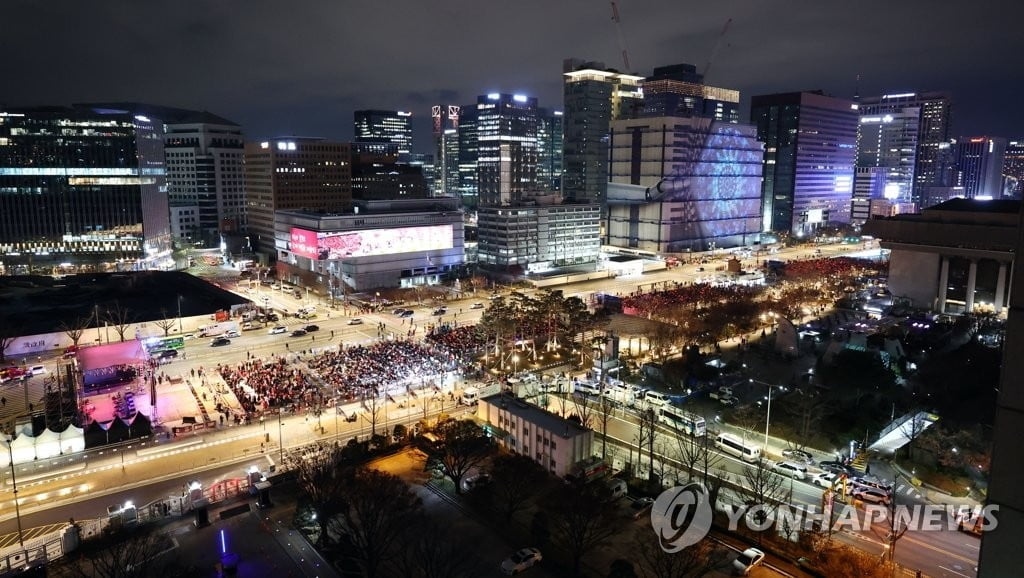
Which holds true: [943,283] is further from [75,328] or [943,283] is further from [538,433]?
[75,328]

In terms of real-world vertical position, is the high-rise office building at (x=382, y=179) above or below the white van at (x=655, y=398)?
above

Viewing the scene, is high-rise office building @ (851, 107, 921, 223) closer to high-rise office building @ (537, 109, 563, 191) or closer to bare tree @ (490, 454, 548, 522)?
high-rise office building @ (537, 109, 563, 191)

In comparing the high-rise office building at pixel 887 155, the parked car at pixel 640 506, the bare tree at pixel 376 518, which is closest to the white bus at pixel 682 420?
the parked car at pixel 640 506

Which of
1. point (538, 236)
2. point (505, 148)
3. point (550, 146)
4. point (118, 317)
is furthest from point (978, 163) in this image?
point (118, 317)

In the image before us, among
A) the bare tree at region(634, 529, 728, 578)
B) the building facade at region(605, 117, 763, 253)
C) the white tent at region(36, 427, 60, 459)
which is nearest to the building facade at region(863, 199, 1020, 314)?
the building facade at region(605, 117, 763, 253)

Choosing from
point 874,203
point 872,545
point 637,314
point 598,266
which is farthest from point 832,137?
point 872,545

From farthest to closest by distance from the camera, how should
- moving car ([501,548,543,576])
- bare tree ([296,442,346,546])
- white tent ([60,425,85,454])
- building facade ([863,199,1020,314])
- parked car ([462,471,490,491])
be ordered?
building facade ([863,199,1020,314]) → white tent ([60,425,85,454]) → parked car ([462,471,490,491]) → bare tree ([296,442,346,546]) → moving car ([501,548,543,576])

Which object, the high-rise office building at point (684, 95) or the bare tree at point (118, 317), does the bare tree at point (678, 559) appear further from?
the high-rise office building at point (684, 95)

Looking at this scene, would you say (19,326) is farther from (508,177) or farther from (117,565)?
(508,177)
